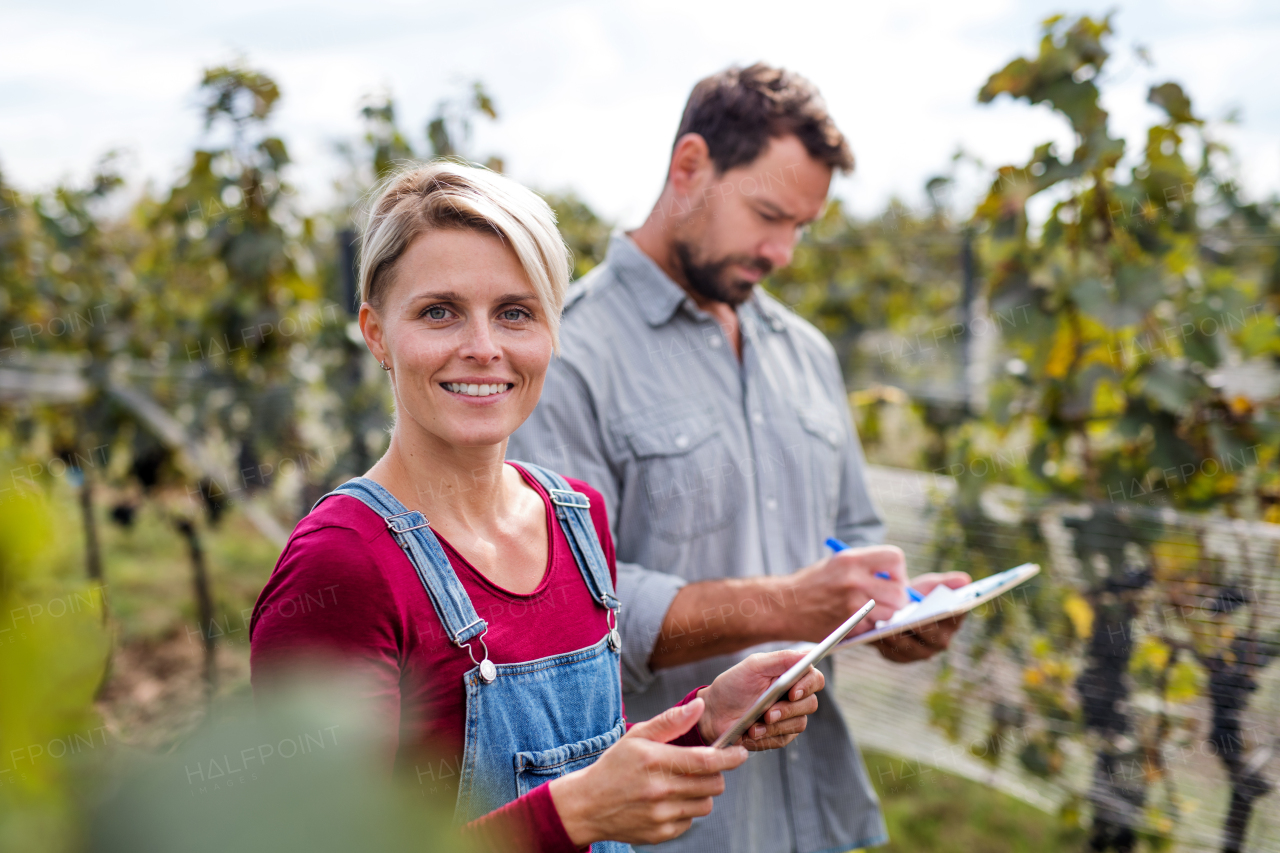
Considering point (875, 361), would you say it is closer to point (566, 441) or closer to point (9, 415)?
point (566, 441)

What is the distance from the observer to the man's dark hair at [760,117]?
6.10 ft

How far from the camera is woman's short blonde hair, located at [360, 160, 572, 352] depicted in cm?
112

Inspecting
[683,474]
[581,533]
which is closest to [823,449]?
[683,474]

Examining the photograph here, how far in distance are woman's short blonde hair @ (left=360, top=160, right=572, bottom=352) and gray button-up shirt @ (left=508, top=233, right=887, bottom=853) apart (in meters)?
0.49

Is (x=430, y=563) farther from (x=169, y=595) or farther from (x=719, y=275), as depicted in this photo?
(x=169, y=595)

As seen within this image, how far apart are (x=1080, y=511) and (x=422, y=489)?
2322mm

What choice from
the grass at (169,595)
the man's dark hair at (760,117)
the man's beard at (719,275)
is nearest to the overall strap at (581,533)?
the man's beard at (719,275)

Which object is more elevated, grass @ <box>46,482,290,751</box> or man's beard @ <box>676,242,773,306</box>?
man's beard @ <box>676,242,773,306</box>

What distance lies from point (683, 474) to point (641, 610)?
30 cm

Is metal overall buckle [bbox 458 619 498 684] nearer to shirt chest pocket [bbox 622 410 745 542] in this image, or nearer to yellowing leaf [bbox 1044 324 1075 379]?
shirt chest pocket [bbox 622 410 745 542]

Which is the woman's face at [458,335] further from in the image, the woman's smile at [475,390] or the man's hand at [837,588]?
the man's hand at [837,588]

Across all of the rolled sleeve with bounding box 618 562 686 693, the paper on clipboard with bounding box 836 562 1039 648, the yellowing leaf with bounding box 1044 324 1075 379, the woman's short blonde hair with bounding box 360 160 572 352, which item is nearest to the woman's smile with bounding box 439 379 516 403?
the woman's short blonde hair with bounding box 360 160 572 352

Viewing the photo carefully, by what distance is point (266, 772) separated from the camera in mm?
217

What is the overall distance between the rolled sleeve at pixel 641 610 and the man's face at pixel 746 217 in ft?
2.14
